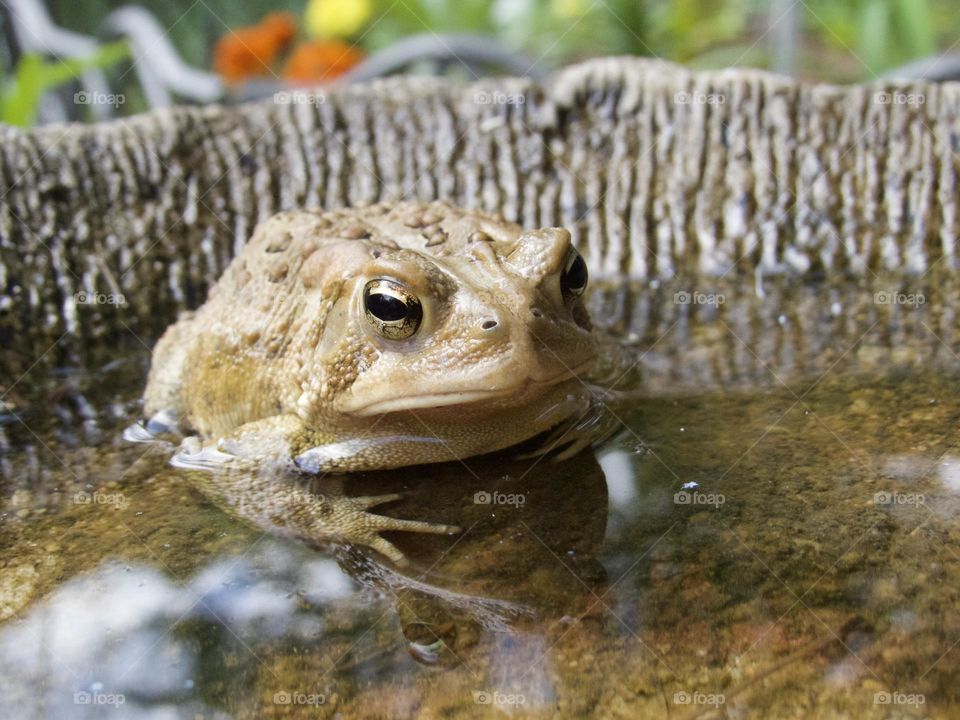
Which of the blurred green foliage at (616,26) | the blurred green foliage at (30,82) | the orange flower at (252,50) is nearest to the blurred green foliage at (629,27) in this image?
the blurred green foliage at (616,26)

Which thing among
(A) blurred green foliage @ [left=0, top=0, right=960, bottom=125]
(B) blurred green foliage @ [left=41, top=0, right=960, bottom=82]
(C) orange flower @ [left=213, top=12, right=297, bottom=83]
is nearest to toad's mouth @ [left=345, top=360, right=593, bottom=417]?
(C) orange flower @ [left=213, top=12, right=297, bottom=83]

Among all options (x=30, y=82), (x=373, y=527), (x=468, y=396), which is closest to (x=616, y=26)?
(x=30, y=82)

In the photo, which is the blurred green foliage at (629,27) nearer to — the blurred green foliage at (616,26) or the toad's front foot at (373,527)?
the blurred green foliage at (616,26)

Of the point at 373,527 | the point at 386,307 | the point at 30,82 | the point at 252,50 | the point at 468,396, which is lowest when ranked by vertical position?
the point at 373,527

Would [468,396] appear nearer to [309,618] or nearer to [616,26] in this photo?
[309,618]

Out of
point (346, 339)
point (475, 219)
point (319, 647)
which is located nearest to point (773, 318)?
point (475, 219)

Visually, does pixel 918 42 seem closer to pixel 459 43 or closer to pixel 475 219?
pixel 459 43

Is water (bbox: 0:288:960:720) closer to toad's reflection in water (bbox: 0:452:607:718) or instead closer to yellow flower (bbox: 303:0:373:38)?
toad's reflection in water (bbox: 0:452:607:718)
